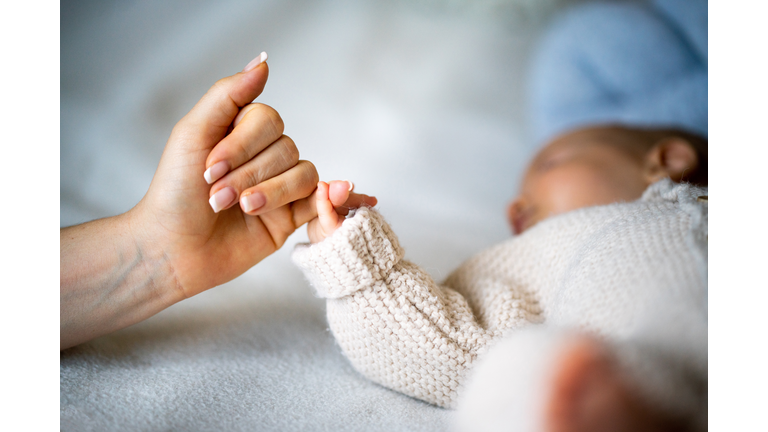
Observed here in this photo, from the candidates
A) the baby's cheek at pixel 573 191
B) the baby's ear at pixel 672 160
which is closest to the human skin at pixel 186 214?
the baby's cheek at pixel 573 191

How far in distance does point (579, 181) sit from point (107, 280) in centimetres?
92

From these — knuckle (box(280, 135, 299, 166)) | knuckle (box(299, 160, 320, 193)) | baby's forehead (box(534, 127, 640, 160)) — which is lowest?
knuckle (box(299, 160, 320, 193))

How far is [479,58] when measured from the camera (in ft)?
6.69

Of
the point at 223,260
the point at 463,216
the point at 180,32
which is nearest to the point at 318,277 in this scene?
the point at 223,260

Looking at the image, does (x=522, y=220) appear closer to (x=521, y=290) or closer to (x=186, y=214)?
(x=521, y=290)

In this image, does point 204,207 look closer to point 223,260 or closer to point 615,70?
point 223,260

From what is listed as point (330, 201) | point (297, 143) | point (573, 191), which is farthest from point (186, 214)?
point (297, 143)

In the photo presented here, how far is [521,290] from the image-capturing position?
2.28 ft

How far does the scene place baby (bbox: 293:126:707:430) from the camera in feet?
1.20

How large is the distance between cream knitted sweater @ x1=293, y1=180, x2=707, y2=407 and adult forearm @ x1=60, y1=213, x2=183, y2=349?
22cm

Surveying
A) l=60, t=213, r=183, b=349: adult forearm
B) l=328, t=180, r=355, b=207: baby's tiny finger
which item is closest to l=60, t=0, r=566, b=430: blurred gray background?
l=60, t=213, r=183, b=349: adult forearm

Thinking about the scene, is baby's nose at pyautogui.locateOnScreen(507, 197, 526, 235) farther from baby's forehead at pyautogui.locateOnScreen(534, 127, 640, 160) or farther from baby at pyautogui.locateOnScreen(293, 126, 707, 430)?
baby at pyautogui.locateOnScreen(293, 126, 707, 430)

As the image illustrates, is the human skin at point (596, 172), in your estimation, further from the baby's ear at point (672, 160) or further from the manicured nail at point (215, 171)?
the manicured nail at point (215, 171)
